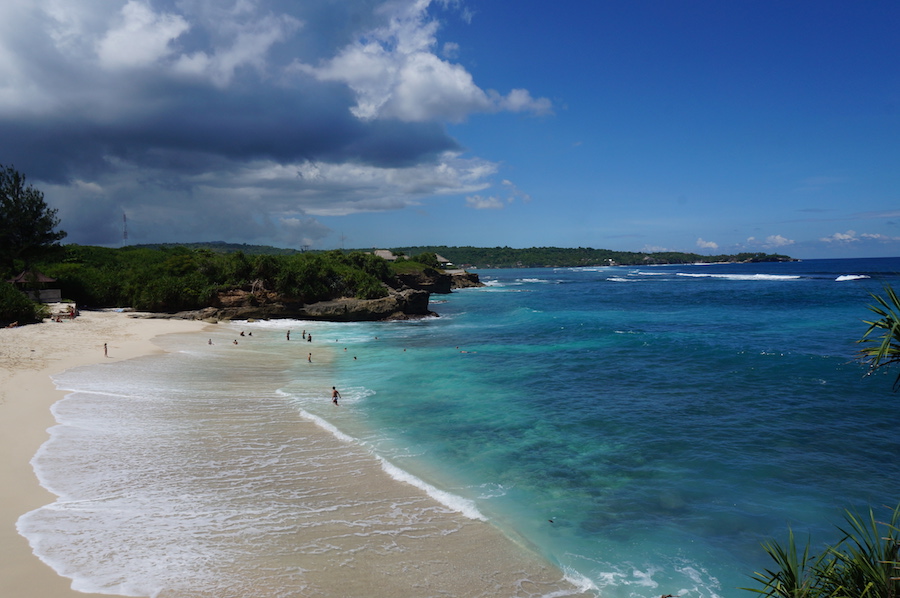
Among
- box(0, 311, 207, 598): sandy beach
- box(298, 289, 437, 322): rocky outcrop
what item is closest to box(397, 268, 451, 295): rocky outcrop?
box(298, 289, 437, 322): rocky outcrop

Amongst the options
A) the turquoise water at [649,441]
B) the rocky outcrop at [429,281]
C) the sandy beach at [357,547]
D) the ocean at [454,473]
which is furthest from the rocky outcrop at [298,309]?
the sandy beach at [357,547]

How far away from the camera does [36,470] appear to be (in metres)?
11.1

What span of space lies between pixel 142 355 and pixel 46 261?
4045 centimetres

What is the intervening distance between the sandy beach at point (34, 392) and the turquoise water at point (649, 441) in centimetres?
739

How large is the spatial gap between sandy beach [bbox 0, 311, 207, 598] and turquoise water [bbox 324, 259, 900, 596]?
291 inches

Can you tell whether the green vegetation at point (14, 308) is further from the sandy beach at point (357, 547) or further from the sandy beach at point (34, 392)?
the sandy beach at point (357, 547)

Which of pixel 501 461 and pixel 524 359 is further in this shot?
pixel 524 359

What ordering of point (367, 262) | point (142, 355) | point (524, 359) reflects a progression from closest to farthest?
point (142, 355), point (524, 359), point (367, 262)

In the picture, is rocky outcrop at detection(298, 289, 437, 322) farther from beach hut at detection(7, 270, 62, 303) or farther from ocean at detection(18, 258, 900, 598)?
ocean at detection(18, 258, 900, 598)

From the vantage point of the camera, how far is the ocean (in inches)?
323

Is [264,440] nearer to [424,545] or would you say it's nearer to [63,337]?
[424,545]

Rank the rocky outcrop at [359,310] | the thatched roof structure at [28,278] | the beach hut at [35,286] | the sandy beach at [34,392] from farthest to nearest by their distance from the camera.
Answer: the rocky outcrop at [359,310]
the thatched roof structure at [28,278]
the beach hut at [35,286]
the sandy beach at [34,392]

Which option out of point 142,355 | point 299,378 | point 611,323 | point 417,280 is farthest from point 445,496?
point 417,280

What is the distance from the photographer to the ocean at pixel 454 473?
8.20 m
